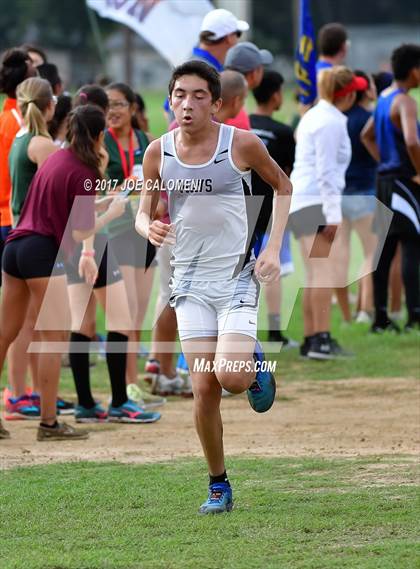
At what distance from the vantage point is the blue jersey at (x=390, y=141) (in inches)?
462

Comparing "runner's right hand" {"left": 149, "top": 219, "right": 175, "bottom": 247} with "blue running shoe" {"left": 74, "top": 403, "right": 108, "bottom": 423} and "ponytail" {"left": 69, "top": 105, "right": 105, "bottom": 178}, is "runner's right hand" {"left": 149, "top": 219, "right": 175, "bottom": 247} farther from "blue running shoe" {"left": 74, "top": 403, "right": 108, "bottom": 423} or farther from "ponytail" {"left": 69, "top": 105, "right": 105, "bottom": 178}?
"blue running shoe" {"left": 74, "top": 403, "right": 108, "bottom": 423}

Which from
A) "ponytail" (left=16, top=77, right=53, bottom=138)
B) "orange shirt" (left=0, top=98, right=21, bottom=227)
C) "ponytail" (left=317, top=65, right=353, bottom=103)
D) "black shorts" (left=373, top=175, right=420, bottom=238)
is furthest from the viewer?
"black shorts" (left=373, top=175, right=420, bottom=238)

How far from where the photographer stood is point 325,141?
426 inches

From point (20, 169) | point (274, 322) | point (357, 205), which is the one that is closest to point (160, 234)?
point (20, 169)

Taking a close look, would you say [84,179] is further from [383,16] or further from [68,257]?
[383,16]

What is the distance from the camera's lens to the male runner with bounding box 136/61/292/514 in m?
6.29

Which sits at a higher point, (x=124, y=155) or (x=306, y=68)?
(x=306, y=68)

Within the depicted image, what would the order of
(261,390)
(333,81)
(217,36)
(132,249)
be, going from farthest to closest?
1. (333,81)
2. (217,36)
3. (132,249)
4. (261,390)

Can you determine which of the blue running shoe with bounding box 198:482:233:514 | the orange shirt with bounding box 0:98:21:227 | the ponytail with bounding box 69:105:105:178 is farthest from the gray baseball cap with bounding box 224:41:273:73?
the blue running shoe with bounding box 198:482:233:514

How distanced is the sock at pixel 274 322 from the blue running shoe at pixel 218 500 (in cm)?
561

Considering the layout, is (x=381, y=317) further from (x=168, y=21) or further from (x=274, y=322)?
(x=168, y=21)

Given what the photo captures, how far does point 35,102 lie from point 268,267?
291 cm

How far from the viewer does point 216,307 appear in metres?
6.41

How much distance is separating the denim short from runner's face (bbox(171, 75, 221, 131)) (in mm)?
6122
